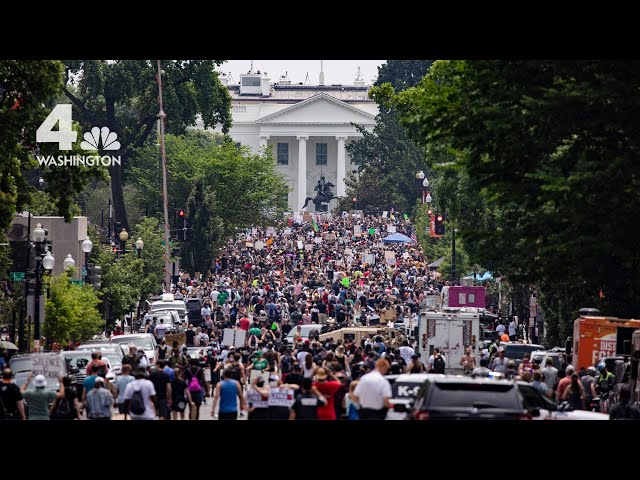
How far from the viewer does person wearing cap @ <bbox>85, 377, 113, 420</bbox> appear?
2467 centimetres

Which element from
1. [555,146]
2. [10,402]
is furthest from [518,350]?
[10,402]

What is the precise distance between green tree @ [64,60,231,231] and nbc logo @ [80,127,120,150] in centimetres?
67

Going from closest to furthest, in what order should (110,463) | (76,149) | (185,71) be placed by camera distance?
(110,463) < (76,149) < (185,71)

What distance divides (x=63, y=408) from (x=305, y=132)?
156m

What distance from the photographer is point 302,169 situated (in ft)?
598

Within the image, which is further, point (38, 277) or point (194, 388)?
point (38, 277)

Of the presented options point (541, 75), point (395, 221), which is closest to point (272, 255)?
point (395, 221)

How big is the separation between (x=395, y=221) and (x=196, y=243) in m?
42.3

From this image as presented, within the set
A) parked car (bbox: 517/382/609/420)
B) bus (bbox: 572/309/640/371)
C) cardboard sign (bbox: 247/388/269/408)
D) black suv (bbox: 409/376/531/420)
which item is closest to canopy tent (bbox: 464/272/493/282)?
bus (bbox: 572/309/640/371)

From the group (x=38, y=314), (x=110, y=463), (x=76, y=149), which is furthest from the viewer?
(x=38, y=314)

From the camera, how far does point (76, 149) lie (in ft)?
113

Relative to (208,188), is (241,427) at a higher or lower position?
lower

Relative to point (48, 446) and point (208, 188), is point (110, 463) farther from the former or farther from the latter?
point (208, 188)

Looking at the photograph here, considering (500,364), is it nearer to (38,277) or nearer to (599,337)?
(599,337)
